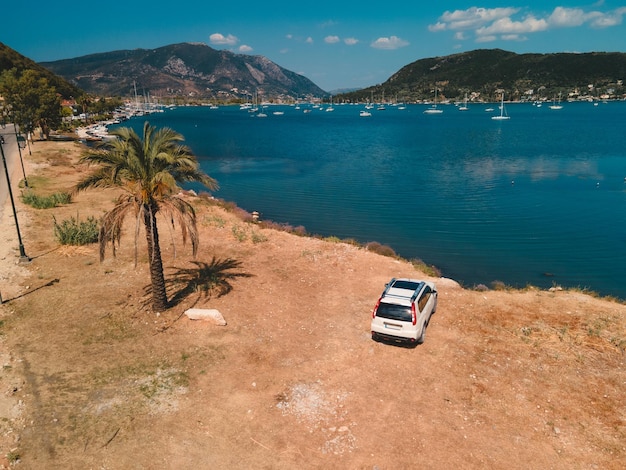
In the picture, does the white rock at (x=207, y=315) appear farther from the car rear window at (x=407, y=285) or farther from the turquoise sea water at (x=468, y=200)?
the turquoise sea water at (x=468, y=200)

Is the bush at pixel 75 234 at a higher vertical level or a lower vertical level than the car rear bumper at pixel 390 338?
higher

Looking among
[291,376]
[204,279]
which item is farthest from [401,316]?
[204,279]

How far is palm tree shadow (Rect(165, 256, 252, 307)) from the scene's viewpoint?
20.9m

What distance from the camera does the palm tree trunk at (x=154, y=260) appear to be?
17.4 meters

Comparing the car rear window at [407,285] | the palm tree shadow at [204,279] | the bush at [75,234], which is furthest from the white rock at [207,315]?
the bush at [75,234]

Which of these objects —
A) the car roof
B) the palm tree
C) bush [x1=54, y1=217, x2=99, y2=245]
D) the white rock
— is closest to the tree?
bush [x1=54, y1=217, x2=99, y2=245]

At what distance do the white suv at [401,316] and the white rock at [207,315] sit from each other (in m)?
6.81

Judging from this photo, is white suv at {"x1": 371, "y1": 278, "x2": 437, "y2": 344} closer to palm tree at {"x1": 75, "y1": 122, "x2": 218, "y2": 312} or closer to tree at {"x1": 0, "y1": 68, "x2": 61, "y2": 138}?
palm tree at {"x1": 75, "y1": 122, "x2": 218, "y2": 312}

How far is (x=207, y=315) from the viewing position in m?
18.1

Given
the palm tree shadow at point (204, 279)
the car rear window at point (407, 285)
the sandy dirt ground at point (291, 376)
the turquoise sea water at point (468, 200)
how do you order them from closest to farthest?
the sandy dirt ground at point (291, 376), the car rear window at point (407, 285), the palm tree shadow at point (204, 279), the turquoise sea water at point (468, 200)

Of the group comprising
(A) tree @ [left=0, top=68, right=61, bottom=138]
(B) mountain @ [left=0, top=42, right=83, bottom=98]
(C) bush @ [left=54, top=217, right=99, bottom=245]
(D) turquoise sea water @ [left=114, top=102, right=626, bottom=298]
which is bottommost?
(D) turquoise sea water @ [left=114, top=102, right=626, bottom=298]

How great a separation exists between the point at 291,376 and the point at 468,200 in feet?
132

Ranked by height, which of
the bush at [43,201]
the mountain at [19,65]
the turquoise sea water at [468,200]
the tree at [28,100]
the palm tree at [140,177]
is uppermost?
the mountain at [19,65]

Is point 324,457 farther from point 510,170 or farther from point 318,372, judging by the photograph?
point 510,170
